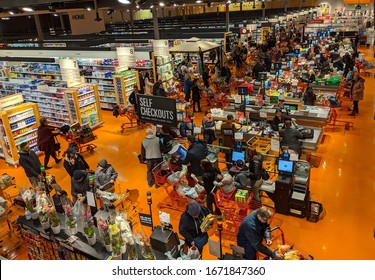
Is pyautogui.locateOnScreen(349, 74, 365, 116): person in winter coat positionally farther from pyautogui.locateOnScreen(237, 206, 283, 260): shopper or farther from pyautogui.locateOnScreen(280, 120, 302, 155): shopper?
pyautogui.locateOnScreen(237, 206, 283, 260): shopper

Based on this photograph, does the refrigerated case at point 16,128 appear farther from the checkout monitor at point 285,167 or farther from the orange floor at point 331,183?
the checkout monitor at point 285,167

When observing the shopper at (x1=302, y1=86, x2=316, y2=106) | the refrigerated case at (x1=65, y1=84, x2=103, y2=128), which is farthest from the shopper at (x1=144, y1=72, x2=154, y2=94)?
the shopper at (x1=302, y1=86, x2=316, y2=106)

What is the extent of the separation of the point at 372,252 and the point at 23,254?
6216mm

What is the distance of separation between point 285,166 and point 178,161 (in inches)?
92.8

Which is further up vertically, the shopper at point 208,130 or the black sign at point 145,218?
the black sign at point 145,218

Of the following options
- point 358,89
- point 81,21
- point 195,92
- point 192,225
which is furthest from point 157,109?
point 81,21

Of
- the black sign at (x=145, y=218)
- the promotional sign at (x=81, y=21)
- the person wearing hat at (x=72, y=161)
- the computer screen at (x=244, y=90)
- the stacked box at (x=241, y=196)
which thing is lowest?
the stacked box at (x=241, y=196)

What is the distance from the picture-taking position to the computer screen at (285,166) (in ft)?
20.8

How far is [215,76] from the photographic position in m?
15.1

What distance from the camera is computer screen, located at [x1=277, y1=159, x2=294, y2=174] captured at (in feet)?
20.8

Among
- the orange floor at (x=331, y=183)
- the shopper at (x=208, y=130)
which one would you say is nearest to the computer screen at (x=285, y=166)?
the orange floor at (x=331, y=183)

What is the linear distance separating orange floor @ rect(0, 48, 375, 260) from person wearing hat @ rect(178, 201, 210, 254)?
38.7 inches

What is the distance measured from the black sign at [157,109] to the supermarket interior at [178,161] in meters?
0.03
